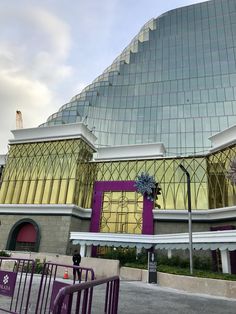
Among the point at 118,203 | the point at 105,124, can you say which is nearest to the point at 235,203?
the point at 118,203

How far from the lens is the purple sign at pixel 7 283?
8.14 m

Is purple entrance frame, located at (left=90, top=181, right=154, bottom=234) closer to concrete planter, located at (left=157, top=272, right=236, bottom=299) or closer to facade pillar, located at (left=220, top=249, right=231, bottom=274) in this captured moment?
facade pillar, located at (left=220, top=249, right=231, bottom=274)

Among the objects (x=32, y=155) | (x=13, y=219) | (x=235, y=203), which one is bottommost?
(x=13, y=219)

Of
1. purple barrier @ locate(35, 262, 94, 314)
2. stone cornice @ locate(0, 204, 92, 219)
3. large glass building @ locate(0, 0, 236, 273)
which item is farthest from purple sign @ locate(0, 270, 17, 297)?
stone cornice @ locate(0, 204, 92, 219)

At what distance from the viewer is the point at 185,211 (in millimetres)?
33844

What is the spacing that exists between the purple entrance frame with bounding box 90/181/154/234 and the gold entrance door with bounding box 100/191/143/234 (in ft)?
1.76

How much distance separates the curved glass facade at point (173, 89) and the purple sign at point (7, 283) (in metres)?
54.0

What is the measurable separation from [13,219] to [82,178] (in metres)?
10.8

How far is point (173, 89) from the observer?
6788 centimetres

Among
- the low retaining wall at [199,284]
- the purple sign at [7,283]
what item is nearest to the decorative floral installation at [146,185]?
the low retaining wall at [199,284]

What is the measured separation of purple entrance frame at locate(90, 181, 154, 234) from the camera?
1382 inches

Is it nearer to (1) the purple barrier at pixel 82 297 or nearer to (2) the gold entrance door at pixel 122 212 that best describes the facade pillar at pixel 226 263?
(2) the gold entrance door at pixel 122 212

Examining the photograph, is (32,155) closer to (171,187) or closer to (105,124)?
(171,187)

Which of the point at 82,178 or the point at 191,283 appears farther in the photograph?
the point at 82,178
